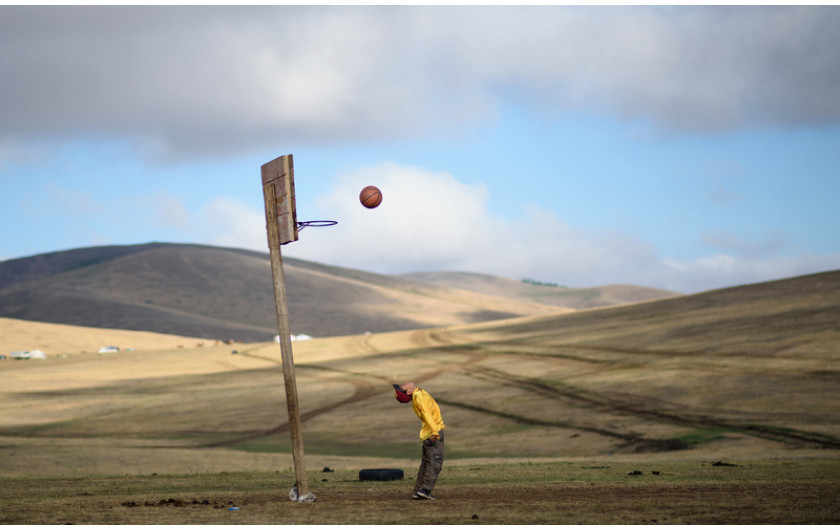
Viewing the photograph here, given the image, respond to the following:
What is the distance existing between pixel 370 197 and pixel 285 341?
3.11 metres

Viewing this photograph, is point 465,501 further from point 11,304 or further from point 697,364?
point 11,304

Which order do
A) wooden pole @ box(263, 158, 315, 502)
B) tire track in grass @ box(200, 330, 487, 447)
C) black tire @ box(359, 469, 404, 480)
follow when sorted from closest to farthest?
1. wooden pole @ box(263, 158, 315, 502)
2. black tire @ box(359, 469, 404, 480)
3. tire track in grass @ box(200, 330, 487, 447)

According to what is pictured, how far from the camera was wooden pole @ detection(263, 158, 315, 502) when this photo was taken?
14234 mm

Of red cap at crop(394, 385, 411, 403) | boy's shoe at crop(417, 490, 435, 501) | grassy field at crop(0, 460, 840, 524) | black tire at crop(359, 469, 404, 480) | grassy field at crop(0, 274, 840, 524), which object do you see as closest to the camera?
grassy field at crop(0, 460, 840, 524)

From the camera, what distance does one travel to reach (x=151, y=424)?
41.2 meters

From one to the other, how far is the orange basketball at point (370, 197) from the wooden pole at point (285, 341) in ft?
5.63

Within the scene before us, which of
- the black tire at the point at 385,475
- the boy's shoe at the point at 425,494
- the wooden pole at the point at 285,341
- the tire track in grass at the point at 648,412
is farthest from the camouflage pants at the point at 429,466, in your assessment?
the tire track in grass at the point at 648,412

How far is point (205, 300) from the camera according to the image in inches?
6422

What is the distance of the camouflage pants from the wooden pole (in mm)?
1945

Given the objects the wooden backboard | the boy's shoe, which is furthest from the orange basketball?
the boy's shoe

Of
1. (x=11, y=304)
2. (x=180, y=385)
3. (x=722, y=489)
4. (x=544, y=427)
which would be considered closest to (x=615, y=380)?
(x=544, y=427)

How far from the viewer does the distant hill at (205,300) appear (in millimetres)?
143250

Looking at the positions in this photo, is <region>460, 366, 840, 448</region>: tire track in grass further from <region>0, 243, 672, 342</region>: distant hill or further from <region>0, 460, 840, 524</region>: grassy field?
<region>0, 243, 672, 342</region>: distant hill

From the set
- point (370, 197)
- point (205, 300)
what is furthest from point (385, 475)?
point (205, 300)
